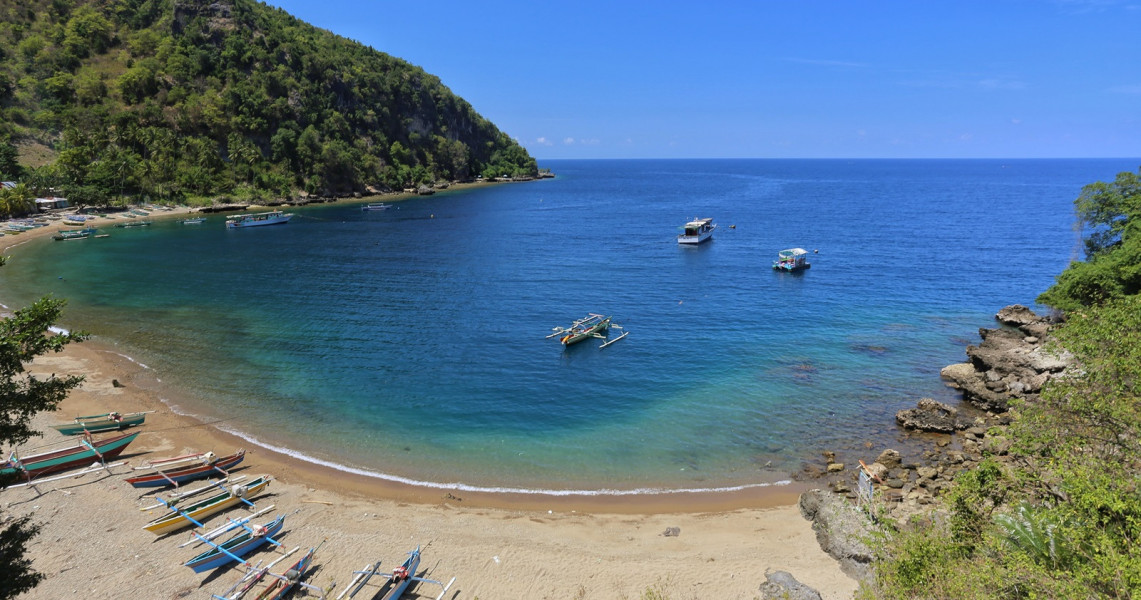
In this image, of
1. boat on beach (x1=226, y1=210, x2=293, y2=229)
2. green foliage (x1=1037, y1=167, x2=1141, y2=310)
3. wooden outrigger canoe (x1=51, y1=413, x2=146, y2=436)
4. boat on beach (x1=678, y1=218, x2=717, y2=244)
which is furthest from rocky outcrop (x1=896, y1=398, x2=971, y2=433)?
boat on beach (x1=226, y1=210, x2=293, y2=229)

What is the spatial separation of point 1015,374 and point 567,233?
7790 cm

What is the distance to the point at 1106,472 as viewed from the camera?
14.9 meters

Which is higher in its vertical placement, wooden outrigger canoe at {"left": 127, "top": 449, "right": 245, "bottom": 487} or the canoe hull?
wooden outrigger canoe at {"left": 127, "top": 449, "right": 245, "bottom": 487}

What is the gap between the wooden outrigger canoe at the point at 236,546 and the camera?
68.2ft

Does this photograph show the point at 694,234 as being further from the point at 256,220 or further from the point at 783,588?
the point at 256,220

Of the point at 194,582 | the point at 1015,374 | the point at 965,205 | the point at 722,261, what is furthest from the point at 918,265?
the point at 965,205

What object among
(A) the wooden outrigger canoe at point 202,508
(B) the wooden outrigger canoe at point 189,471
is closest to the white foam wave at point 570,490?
(A) the wooden outrigger canoe at point 202,508

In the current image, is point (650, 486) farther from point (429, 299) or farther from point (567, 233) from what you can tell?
point (567, 233)

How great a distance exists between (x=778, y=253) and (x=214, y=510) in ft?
265

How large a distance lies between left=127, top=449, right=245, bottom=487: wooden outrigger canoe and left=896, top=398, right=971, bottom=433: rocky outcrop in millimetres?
37688

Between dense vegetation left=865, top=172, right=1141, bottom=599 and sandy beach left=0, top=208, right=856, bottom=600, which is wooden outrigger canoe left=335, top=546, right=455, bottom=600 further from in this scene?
dense vegetation left=865, top=172, right=1141, bottom=599

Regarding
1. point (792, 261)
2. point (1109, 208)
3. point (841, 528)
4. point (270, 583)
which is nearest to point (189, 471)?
point (270, 583)

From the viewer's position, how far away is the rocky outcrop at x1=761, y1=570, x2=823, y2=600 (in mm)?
18594

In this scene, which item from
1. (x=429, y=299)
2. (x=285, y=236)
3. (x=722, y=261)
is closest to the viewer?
(x=429, y=299)
